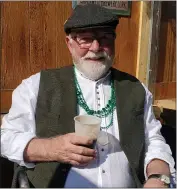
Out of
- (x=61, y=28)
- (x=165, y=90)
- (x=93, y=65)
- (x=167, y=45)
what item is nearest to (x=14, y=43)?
(x=61, y=28)

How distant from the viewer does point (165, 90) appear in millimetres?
4797

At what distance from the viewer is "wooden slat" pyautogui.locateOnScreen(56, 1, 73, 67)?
12.3 feet

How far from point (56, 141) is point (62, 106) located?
0.29m

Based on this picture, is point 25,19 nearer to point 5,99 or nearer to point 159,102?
point 5,99

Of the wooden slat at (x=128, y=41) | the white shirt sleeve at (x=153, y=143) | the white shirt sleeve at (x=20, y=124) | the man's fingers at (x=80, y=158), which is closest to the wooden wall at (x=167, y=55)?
the wooden slat at (x=128, y=41)

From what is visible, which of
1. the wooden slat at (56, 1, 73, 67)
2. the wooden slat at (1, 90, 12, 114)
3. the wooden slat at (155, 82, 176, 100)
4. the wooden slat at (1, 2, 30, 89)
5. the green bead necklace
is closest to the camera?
the green bead necklace

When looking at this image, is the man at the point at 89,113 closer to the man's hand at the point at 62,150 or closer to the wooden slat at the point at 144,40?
the man's hand at the point at 62,150

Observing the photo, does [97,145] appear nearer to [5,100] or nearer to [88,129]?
[88,129]

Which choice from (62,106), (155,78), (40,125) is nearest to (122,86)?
(62,106)

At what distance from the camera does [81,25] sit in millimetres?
2172

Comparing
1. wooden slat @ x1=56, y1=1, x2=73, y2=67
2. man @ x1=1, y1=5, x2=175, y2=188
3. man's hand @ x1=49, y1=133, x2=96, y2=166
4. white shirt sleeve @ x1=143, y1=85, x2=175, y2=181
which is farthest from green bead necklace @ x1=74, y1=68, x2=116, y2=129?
wooden slat @ x1=56, y1=1, x2=73, y2=67

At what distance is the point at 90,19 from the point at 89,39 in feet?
0.44

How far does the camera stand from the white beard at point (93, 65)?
7.45 ft

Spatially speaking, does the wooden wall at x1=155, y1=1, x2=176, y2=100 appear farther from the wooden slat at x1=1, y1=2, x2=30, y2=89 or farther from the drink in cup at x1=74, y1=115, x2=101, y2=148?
the drink in cup at x1=74, y1=115, x2=101, y2=148
